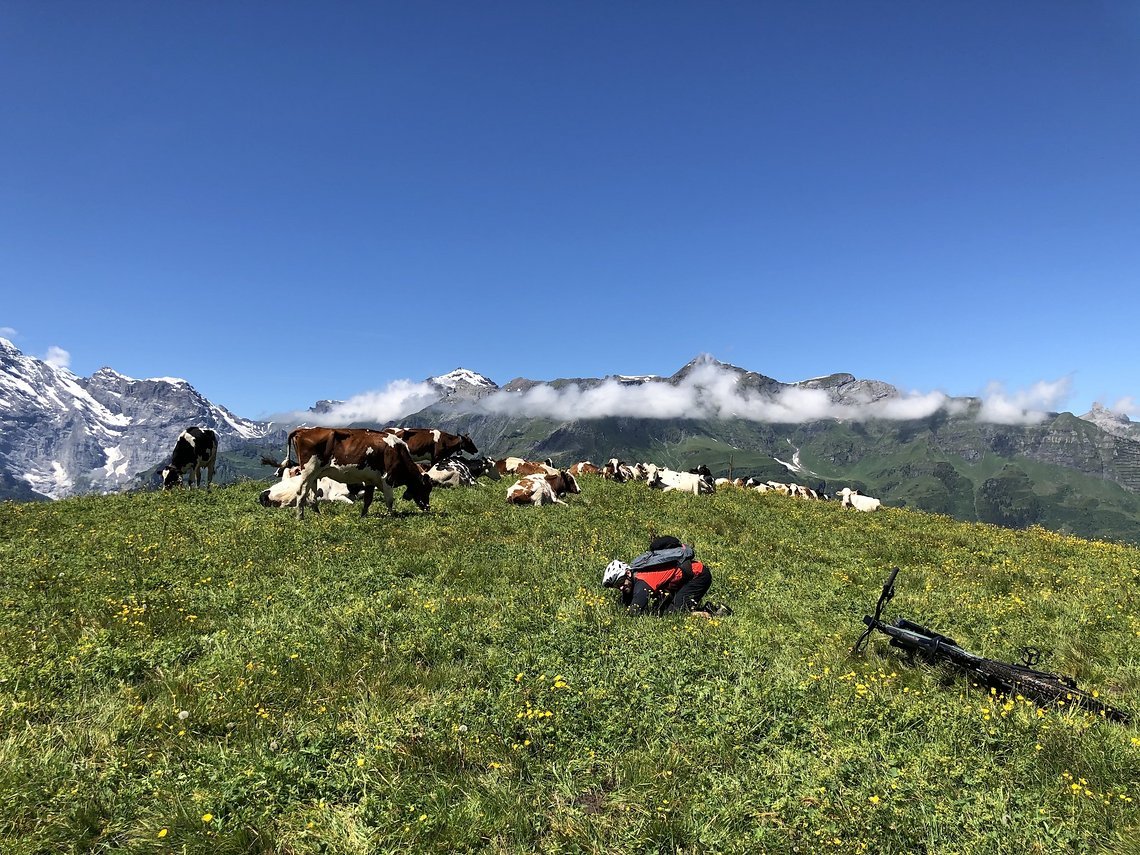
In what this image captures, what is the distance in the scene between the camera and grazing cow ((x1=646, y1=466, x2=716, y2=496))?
1373 inches

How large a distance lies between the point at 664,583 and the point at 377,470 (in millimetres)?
13133

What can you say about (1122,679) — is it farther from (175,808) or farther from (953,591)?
(175,808)

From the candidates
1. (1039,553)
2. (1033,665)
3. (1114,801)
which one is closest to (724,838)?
(1114,801)

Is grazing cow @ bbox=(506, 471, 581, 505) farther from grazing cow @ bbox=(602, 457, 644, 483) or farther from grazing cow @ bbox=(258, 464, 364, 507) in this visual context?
grazing cow @ bbox=(602, 457, 644, 483)

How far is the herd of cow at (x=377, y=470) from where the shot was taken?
66.9ft

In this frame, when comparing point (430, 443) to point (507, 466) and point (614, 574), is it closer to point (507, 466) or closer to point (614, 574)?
point (507, 466)

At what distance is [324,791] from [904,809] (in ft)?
17.9

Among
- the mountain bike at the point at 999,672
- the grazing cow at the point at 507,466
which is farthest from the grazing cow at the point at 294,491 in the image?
the mountain bike at the point at 999,672

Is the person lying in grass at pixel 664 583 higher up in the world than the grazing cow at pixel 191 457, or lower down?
lower down

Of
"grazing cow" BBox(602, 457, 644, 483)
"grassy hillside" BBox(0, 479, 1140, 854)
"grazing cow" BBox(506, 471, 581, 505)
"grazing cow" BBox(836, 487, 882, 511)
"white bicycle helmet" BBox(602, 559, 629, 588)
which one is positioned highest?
"grazing cow" BBox(602, 457, 644, 483)

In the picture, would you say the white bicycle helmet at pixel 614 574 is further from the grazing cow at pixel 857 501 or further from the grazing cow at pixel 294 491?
the grazing cow at pixel 857 501

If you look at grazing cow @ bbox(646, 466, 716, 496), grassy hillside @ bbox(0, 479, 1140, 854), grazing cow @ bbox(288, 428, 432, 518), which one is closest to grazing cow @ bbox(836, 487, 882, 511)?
grazing cow @ bbox(646, 466, 716, 496)

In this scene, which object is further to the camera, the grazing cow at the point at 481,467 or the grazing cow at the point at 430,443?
the grazing cow at the point at 481,467

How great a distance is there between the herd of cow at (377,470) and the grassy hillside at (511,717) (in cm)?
702
